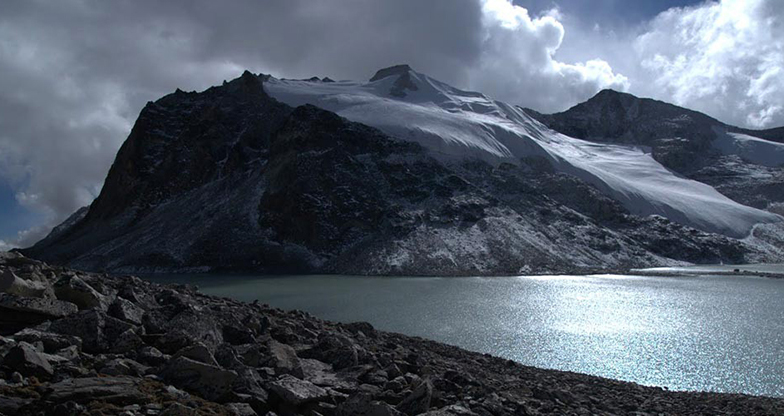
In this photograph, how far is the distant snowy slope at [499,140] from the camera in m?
112

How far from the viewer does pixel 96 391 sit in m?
7.30

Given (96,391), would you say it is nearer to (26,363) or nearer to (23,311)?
(26,363)

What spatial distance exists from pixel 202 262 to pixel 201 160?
3680 centimetres

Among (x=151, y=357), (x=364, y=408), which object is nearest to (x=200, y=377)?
(x=151, y=357)

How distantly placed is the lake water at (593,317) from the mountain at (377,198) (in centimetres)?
1489

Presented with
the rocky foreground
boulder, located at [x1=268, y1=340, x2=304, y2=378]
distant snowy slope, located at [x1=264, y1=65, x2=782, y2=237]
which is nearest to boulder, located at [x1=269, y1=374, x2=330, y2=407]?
the rocky foreground

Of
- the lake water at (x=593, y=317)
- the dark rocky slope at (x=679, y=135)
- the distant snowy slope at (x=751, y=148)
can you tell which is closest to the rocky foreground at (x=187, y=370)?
the lake water at (x=593, y=317)

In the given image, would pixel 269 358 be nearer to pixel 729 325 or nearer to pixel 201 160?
pixel 729 325

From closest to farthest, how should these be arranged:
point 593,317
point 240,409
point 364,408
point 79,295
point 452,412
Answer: point 240,409 < point 364,408 < point 452,412 < point 79,295 < point 593,317

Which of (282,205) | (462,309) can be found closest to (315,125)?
(282,205)

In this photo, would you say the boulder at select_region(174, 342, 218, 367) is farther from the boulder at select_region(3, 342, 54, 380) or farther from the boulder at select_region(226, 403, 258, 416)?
the boulder at select_region(3, 342, 54, 380)

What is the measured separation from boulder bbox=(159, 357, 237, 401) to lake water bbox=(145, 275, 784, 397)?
57.4 ft

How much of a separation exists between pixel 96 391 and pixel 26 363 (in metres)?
1.24

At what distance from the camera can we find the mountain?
81.7 metres
